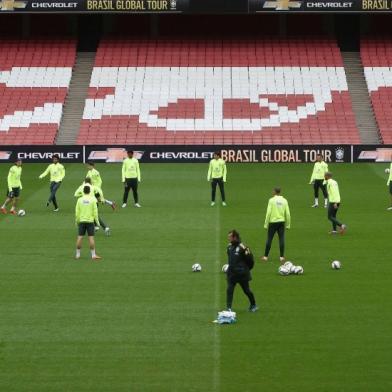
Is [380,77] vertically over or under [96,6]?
under

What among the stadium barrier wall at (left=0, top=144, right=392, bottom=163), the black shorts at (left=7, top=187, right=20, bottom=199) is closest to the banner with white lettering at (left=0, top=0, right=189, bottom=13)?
the stadium barrier wall at (left=0, top=144, right=392, bottom=163)

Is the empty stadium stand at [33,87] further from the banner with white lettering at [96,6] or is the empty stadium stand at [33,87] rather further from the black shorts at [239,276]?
the black shorts at [239,276]

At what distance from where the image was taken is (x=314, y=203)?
1586 inches

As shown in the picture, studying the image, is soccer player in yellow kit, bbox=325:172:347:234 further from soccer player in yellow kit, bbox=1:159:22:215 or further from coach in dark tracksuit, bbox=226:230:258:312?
soccer player in yellow kit, bbox=1:159:22:215

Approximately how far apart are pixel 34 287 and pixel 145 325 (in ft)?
15.9

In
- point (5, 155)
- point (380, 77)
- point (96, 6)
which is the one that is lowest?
point (5, 155)

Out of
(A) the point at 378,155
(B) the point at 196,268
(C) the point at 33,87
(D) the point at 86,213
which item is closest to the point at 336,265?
(B) the point at 196,268

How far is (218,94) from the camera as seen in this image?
63.8 metres

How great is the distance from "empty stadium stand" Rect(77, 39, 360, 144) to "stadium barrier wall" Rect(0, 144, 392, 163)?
3600 millimetres

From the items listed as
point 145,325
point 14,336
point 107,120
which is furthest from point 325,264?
point 107,120

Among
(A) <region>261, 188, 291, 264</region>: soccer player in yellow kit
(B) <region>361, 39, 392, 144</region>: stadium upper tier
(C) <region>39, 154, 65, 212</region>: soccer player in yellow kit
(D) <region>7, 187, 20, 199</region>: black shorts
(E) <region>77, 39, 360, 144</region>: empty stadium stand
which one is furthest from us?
(B) <region>361, 39, 392, 144</region>: stadium upper tier

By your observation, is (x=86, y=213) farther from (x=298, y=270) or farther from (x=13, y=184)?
(x=13, y=184)

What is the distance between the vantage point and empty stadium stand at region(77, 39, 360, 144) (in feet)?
197

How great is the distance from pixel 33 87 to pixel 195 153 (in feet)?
46.6
